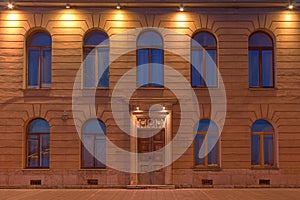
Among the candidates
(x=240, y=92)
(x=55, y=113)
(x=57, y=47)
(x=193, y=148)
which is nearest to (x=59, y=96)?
(x=55, y=113)

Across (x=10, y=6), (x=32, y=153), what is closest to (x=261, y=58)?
(x=32, y=153)

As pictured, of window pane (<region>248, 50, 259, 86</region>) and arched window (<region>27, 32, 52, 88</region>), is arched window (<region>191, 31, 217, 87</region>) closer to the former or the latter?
window pane (<region>248, 50, 259, 86</region>)

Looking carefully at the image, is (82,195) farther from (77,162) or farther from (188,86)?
(188,86)

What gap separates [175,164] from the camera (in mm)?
24500

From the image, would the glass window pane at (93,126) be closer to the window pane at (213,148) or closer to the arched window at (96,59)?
the arched window at (96,59)

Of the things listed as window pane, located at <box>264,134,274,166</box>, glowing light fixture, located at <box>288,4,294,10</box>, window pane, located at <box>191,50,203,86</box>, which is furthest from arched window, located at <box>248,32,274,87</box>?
window pane, located at <box>264,134,274,166</box>

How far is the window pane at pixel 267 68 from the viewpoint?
25516 millimetres

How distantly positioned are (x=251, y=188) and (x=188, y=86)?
5.98 m

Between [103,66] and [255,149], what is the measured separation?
8.93 metres

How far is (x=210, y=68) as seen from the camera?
83.6 feet

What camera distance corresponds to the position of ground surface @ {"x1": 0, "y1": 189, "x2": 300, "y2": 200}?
20.7 meters

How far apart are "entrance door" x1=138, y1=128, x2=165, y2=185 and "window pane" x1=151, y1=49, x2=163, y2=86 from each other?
2.54 meters

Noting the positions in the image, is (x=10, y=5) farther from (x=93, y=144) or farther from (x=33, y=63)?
(x=93, y=144)

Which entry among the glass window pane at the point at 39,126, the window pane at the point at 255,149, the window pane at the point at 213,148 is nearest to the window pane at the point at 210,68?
the window pane at the point at 213,148
